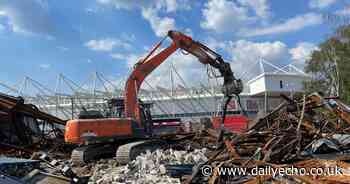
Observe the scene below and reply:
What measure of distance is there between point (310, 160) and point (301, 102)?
130 inches

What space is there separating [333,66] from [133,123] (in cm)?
2748

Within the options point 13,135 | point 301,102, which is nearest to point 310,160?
point 301,102

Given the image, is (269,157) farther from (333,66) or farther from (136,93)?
(333,66)

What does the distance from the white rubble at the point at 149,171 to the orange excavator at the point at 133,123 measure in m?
1.10

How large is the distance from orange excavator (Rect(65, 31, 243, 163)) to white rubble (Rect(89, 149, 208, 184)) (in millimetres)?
1097

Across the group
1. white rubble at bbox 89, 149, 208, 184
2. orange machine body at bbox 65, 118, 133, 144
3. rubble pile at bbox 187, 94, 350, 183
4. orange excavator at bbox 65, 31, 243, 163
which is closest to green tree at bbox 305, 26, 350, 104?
orange excavator at bbox 65, 31, 243, 163

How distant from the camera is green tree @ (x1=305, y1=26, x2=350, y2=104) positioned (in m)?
32.4

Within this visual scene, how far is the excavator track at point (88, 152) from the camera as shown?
11203 millimetres

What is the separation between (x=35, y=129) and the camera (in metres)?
16.6

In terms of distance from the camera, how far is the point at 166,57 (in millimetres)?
14867

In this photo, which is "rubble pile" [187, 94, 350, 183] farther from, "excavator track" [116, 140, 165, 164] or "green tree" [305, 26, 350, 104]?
"green tree" [305, 26, 350, 104]

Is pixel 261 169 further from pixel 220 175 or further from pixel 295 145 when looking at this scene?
pixel 295 145

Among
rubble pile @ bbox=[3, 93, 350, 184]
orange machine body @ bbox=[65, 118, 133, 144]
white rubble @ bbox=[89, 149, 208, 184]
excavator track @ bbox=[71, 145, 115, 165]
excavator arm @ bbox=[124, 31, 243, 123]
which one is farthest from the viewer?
excavator arm @ bbox=[124, 31, 243, 123]

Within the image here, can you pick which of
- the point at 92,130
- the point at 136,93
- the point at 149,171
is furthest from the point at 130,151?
the point at 136,93
